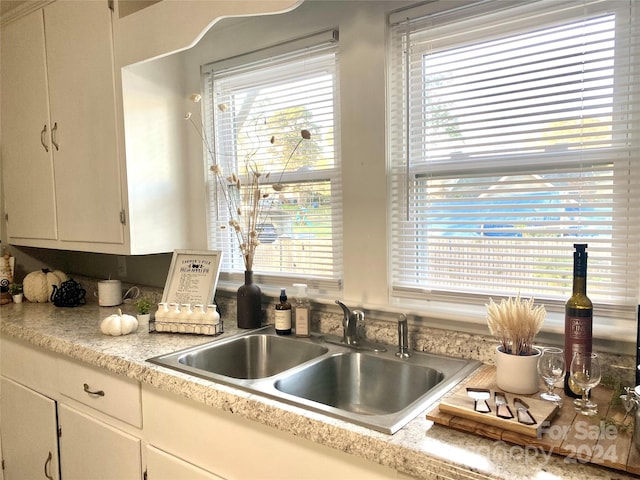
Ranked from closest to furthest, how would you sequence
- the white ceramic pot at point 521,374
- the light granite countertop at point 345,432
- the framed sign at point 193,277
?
the light granite countertop at point 345,432
the white ceramic pot at point 521,374
the framed sign at point 193,277

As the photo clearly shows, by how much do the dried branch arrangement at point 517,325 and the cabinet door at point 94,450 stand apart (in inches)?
45.8

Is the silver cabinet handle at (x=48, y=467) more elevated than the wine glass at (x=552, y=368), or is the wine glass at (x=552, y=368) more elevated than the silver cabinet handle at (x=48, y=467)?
A: the wine glass at (x=552, y=368)

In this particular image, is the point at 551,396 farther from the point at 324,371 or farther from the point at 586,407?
the point at 324,371

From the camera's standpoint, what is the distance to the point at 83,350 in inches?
65.1

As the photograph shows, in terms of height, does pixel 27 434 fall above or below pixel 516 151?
below

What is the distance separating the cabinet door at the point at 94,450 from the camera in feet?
5.03

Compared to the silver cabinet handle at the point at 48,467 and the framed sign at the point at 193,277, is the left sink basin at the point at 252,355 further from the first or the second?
the silver cabinet handle at the point at 48,467

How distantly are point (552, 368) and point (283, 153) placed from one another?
1.33 meters

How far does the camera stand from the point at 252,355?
1.79 meters

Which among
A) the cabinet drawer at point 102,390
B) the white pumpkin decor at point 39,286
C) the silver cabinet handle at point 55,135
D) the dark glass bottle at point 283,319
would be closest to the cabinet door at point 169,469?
the cabinet drawer at point 102,390

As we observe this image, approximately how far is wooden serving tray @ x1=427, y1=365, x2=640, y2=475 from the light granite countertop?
0.01 metres

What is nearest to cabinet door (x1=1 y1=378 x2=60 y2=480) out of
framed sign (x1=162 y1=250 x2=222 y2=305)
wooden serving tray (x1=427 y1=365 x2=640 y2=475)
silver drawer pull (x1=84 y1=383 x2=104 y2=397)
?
silver drawer pull (x1=84 y1=383 x2=104 y2=397)

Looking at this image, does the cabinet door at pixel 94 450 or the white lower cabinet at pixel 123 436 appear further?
the cabinet door at pixel 94 450

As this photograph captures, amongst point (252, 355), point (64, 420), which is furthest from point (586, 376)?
point (64, 420)
